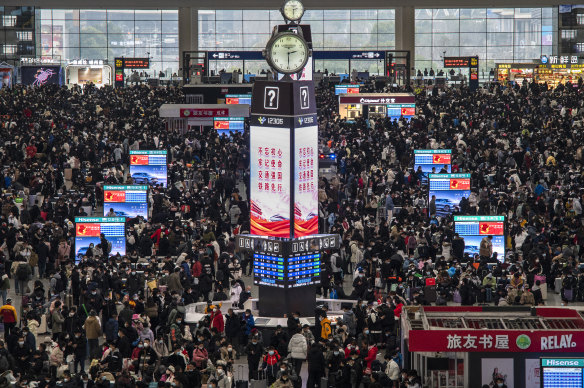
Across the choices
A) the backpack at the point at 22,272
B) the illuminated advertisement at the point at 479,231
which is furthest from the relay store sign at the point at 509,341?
the backpack at the point at 22,272

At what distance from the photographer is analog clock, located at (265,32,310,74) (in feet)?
84.4

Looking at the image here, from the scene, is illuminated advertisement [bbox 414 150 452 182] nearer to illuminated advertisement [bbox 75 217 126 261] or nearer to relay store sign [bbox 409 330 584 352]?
illuminated advertisement [bbox 75 217 126 261]

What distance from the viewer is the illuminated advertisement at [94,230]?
29875mm

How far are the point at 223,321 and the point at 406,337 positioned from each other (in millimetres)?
5291

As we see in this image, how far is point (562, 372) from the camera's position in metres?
18.6

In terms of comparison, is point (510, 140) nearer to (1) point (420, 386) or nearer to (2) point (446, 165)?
(2) point (446, 165)

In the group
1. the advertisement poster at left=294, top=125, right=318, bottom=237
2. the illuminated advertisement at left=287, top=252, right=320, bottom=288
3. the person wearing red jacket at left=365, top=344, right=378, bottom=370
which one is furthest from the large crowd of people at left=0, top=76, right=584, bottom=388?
the advertisement poster at left=294, top=125, right=318, bottom=237

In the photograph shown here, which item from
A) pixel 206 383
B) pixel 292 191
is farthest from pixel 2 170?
pixel 206 383

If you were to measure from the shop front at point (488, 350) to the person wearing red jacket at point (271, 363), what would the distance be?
3022 millimetres

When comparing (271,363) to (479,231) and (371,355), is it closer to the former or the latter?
(371,355)

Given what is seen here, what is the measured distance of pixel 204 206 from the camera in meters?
36.5

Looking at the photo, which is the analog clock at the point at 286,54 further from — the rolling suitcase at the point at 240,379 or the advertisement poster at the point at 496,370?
the advertisement poster at the point at 496,370

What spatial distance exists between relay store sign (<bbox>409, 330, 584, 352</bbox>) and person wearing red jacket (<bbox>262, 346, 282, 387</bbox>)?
396 centimetres

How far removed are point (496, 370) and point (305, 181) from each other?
Result: 26.0 feet
